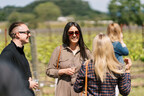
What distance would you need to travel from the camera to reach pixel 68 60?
3080mm

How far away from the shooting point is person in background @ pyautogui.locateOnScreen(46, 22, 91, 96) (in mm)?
3029

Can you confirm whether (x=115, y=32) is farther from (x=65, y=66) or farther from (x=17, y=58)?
(x=17, y=58)

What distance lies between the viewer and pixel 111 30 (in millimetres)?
3758

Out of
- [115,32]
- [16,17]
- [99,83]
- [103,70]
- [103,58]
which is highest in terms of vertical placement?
[16,17]

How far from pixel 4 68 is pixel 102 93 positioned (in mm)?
1330

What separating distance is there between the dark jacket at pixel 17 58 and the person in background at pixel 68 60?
0.42 m

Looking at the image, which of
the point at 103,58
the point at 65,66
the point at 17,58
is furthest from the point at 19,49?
the point at 103,58

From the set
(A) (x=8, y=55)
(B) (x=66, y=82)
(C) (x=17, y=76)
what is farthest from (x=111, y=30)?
(C) (x=17, y=76)

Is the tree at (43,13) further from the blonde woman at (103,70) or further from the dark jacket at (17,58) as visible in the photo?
the blonde woman at (103,70)

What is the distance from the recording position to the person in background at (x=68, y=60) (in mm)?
3029

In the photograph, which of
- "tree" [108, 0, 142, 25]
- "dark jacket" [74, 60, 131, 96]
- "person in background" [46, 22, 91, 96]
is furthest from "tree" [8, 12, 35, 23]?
"tree" [108, 0, 142, 25]

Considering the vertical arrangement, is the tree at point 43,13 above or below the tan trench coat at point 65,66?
above

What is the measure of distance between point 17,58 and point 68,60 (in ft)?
2.28

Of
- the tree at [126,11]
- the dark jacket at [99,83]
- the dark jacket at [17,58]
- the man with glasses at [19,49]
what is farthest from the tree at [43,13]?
the dark jacket at [99,83]
